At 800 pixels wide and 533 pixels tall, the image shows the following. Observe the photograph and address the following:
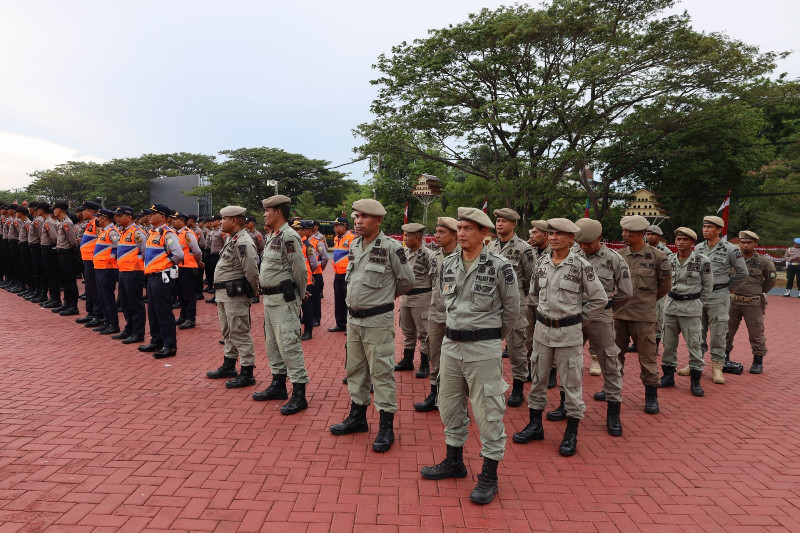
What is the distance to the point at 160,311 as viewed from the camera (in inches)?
243

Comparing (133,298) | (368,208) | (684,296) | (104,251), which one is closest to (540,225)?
(684,296)

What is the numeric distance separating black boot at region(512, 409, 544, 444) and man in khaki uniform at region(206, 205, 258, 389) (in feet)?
10.2

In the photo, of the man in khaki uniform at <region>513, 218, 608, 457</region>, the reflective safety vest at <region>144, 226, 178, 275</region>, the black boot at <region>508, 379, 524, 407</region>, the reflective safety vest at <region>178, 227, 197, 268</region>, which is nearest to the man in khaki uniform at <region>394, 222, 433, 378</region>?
the black boot at <region>508, 379, 524, 407</region>

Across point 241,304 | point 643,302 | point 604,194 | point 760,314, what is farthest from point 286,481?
point 604,194

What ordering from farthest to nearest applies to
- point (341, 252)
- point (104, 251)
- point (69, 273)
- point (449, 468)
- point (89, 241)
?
1. point (69, 273)
2. point (341, 252)
3. point (89, 241)
4. point (104, 251)
5. point (449, 468)

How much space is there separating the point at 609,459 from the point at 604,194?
20.3 metres

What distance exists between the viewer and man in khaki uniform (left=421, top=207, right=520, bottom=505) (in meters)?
3.17

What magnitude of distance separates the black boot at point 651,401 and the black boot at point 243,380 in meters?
4.49

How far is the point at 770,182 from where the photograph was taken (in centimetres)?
2070

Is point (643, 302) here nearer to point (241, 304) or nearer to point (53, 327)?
point (241, 304)

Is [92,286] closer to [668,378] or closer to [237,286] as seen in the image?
[237,286]

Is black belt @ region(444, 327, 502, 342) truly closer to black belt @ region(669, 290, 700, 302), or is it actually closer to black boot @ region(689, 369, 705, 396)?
black belt @ region(669, 290, 700, 302)

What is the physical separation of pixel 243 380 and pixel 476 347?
327cm

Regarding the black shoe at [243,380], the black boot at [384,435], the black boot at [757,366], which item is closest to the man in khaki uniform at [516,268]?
the black boot at [384,435]
